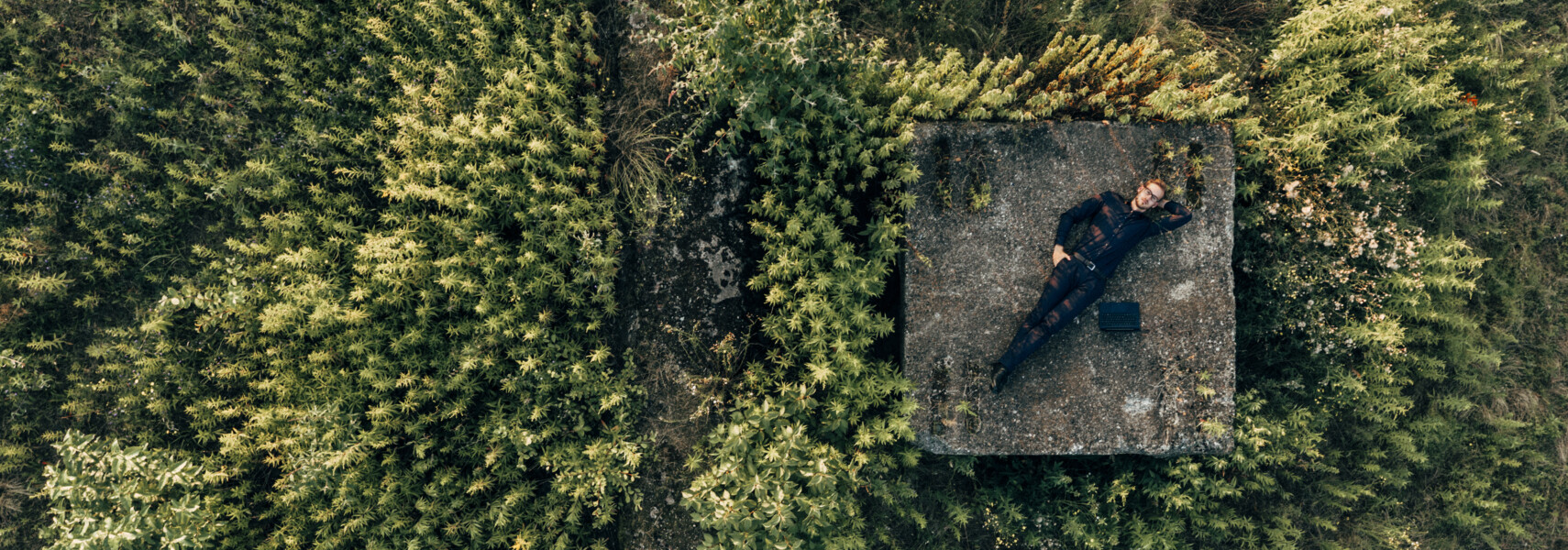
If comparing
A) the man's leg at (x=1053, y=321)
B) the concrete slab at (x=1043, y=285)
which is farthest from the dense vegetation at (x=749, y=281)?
the man's leg at (x=1053, y=321)

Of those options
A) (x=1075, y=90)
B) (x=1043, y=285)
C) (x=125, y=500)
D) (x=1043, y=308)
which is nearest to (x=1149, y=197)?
(x=1043, y=285)

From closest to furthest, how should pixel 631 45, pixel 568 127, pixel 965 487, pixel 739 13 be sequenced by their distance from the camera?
pixel 739 13, pixel 568 127, pixel 631 45, pixel 965 487

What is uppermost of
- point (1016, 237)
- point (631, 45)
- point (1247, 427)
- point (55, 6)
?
point (55, 6)

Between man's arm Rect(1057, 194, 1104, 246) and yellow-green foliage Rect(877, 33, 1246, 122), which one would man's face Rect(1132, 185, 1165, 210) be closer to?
man's arm Rect(1057, 194, 1104, 246)

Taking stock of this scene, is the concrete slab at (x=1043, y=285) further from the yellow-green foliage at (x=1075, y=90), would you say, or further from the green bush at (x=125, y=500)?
the green bush at (x=125, y=500)

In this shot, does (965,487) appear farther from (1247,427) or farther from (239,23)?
(239,23)

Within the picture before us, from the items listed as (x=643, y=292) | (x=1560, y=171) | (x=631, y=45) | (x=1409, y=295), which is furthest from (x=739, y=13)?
(x=1560, y=171)

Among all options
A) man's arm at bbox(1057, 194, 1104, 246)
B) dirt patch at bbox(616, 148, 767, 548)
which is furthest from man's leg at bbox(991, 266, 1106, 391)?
dirt patch at bbox(616, 148, 767, 548)
